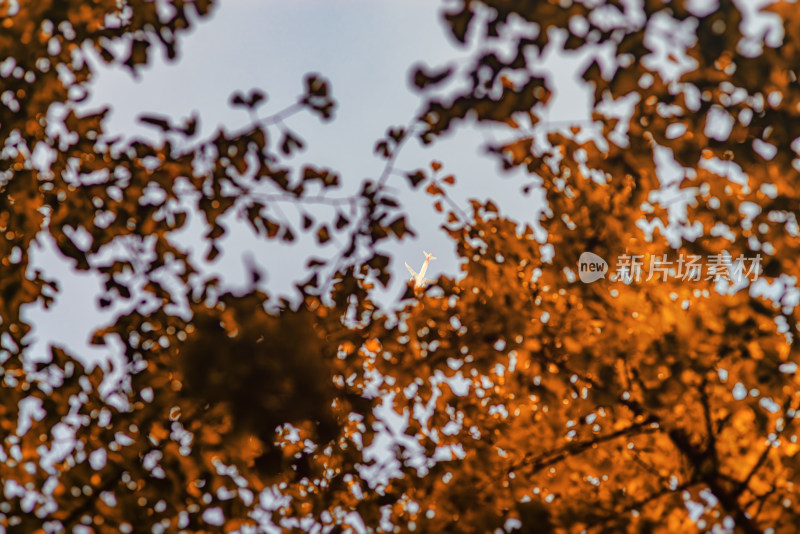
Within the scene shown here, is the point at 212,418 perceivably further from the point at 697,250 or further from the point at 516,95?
the point at 697,250

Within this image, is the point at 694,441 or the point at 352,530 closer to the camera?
the point at 694,441

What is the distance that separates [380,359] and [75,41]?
2279 millimetres

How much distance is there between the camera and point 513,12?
2064mm

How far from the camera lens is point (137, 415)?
9.10 ft

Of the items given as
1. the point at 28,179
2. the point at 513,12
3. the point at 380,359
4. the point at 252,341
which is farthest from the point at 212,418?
the point at 513,12

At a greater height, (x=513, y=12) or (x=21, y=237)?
(x=21, y=237)

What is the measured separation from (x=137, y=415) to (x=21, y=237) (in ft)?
3.94

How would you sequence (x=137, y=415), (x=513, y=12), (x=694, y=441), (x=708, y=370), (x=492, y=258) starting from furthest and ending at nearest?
(x=492, y=258) → (x=694, y=441) → (x=137, y=415) → (x=708, y=370) → (x=513, y=12)

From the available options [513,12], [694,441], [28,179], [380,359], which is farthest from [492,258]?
[28,179]

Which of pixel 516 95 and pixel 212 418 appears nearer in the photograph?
pixel 516 95

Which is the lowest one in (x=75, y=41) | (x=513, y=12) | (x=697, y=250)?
(x=697, y=250)

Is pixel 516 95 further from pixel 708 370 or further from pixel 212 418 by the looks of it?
pixel 212 418

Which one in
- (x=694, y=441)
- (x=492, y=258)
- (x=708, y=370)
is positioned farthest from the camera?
(x=492, y=258)

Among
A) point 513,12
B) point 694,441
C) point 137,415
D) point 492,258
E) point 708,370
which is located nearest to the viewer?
point 513,12
